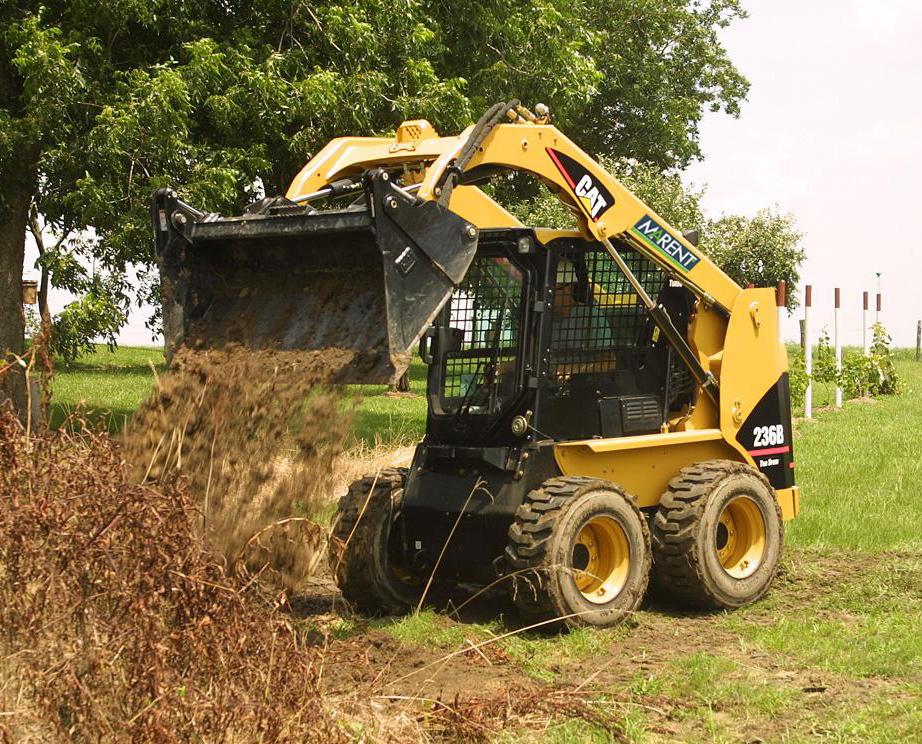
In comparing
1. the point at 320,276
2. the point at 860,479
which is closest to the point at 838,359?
the point at 860,479

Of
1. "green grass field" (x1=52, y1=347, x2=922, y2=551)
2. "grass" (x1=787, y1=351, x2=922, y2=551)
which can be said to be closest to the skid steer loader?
"green grass field" (x1=52, y1=347, x2=922, y2=551)

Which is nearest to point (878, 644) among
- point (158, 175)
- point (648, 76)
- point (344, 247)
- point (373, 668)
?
point (373, 668)

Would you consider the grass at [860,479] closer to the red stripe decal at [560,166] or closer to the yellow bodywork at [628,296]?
the yellow bodywork at [628,296]

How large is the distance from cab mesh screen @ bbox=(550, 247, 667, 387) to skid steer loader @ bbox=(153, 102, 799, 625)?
1cm

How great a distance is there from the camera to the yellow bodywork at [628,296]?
7910mm

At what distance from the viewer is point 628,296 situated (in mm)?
8672

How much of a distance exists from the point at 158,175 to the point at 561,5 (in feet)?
29.8

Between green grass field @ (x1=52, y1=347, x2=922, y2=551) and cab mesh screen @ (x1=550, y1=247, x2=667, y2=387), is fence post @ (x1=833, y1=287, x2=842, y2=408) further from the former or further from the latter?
cab mesh screen @ (x1=550, y1=247, x2=667, y2=387)

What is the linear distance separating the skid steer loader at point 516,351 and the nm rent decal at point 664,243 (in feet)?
0.05

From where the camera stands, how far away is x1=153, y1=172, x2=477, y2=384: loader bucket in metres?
6.82

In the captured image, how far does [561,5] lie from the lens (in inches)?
848

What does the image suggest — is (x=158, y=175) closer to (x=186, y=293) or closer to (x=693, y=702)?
(x=186, y=293)

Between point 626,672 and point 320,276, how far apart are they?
275cm

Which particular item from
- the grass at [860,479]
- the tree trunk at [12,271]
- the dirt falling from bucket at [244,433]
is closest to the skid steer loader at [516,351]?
the dirt falling from bucket at [244,433]
